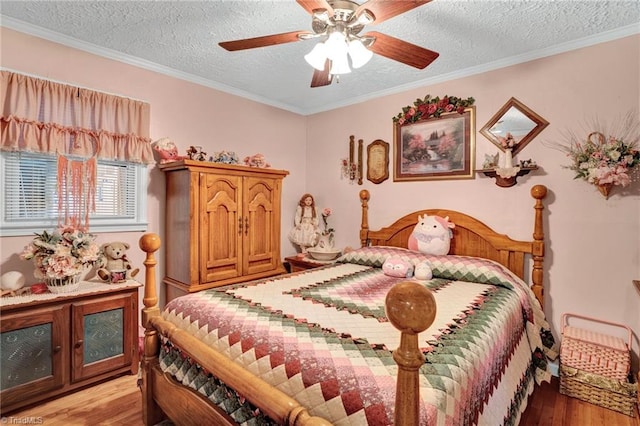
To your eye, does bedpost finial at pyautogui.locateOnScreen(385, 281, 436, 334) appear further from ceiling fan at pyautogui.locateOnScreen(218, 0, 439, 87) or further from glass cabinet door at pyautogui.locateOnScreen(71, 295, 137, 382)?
glass cabinet door at pyautogui.locateOnScreen(71, 295, 137, 382)

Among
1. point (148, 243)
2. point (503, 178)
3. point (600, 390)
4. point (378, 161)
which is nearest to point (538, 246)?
point (503, 178)

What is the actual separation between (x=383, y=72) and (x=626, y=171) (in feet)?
6.40

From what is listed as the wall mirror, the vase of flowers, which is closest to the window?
the vase of flowers

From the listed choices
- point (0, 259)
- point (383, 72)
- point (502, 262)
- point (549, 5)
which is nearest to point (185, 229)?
point (0, 259)

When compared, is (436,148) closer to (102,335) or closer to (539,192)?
(539,192)

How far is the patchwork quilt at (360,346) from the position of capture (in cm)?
106

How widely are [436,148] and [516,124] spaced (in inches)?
26.6

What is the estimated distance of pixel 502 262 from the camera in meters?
2.71

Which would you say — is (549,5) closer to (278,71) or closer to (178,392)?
(278,71)

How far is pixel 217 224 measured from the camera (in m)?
2.93

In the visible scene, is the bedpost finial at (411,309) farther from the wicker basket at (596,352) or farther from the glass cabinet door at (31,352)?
the glass cabinet door at (31,352)

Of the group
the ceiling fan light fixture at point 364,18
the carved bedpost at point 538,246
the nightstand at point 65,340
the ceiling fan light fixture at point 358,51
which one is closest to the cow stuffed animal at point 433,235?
the carved bedpost at point 538,246

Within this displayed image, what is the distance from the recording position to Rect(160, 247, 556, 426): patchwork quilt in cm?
106

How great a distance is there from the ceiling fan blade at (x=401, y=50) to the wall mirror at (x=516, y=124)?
119cm
